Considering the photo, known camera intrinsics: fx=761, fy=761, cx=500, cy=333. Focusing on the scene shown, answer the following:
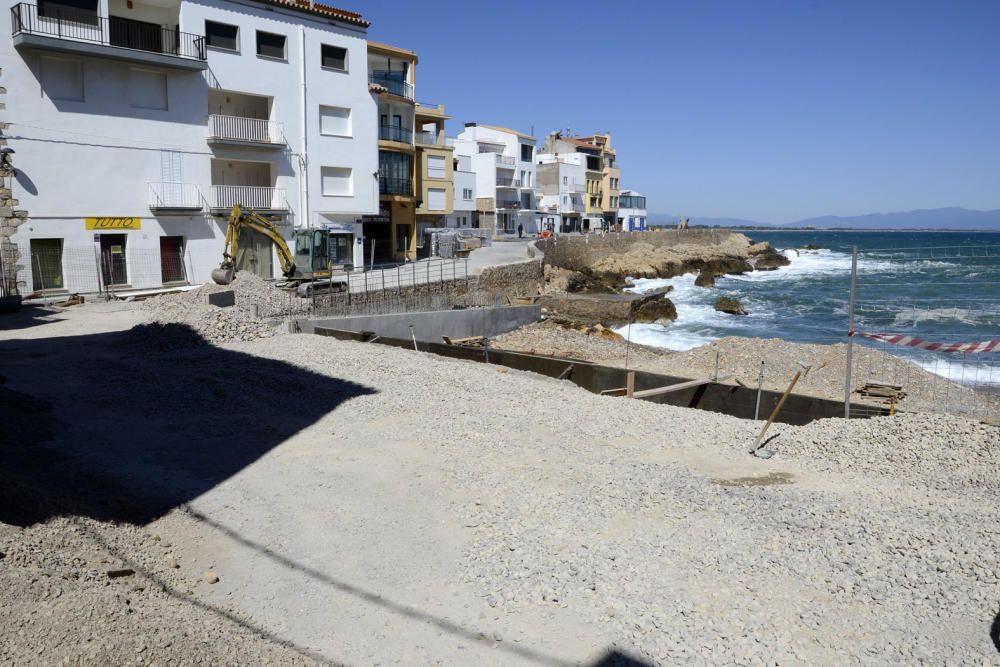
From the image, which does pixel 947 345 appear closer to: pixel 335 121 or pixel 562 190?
pixel 335 121

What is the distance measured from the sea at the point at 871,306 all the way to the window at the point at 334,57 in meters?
17.0

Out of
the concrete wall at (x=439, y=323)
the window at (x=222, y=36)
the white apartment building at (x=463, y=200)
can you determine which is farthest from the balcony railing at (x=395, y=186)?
the white apartment building at (x=463, y=200)

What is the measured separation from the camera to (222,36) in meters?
29.6

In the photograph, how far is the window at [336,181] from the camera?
3366 cm

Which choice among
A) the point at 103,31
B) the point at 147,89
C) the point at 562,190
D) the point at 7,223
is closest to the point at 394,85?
the point at 147,89

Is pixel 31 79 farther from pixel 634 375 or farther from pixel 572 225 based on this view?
pixel 572 225

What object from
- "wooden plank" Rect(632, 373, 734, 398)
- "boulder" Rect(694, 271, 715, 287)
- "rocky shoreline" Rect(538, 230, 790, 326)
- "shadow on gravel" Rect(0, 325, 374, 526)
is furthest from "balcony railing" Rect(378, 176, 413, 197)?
"wooden plank" Rect(632, 373, 734, 398)

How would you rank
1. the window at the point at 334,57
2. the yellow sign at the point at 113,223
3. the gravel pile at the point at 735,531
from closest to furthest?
the gravel pile at the point at 735,531 → the yellow sign at the point at 113,223 → the window at the point at 334,57

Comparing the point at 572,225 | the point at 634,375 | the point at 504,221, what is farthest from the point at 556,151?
the point at 634,375

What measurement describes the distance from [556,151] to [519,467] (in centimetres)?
8217

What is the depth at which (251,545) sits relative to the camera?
24.9 feet

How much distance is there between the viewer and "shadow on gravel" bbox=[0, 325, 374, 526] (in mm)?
8320

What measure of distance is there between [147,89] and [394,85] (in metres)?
14.2

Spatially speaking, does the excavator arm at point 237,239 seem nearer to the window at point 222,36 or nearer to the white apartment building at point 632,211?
the window at point 222,36
